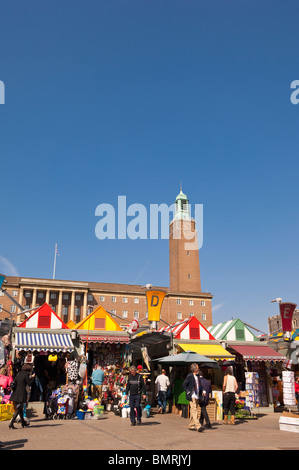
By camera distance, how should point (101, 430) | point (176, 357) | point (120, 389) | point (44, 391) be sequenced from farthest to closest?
point (44, 391), point (120, 389), point (176, 357), point (101, 430)

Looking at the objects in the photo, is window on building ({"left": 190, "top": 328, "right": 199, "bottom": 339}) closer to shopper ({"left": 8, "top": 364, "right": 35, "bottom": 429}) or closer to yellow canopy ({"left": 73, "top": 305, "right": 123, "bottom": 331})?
yellow canopy ({"left": 73, "top": 305, "right": 123, "bottom": 331})

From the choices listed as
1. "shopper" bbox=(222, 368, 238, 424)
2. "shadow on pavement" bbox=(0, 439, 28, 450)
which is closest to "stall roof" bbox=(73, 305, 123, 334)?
"shopper" bbox=(222, 368, 238, 424)

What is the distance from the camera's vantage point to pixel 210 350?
66.0ft

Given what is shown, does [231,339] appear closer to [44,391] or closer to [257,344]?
[257,344]

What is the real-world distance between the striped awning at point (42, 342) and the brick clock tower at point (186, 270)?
6469 centimetres

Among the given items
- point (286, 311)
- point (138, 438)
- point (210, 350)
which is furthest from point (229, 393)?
point (286, 311)

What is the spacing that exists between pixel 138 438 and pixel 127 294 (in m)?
74.5

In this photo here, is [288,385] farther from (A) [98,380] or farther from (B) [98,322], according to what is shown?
(B) [98,322]

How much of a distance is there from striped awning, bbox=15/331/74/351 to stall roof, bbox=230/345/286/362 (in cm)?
836

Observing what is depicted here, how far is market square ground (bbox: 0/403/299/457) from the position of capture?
27.1ft

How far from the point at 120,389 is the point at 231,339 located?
8199 mm

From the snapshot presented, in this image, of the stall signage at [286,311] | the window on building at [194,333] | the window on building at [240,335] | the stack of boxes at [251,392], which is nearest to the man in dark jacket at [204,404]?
the stack of boxes at [251,392]
